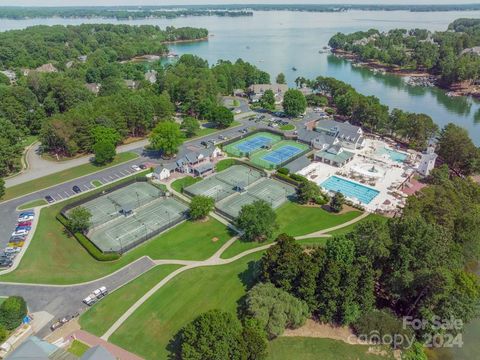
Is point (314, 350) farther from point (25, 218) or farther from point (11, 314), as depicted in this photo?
point (25, 218)

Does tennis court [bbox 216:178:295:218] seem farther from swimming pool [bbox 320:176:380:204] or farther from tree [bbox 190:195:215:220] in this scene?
swimming pool [bbox 320:176:380:204]

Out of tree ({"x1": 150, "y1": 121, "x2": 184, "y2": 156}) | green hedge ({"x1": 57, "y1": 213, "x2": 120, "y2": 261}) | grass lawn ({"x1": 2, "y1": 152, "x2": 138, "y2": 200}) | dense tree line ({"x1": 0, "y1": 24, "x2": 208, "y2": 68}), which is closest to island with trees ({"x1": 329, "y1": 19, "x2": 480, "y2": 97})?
tree ({"x1": 150, "y1": 121, "x2": 184, "y2": 156})

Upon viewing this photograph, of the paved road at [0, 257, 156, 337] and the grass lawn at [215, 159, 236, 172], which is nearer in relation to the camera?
the paved road at [0, 257, 156, 337]

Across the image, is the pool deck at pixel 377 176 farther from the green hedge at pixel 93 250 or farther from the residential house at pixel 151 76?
the residential house at pixel 151 76

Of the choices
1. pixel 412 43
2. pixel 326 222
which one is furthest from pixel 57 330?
pixel 412 43

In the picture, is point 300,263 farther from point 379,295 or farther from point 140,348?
point 140,348

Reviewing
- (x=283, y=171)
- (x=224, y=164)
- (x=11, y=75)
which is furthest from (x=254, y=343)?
(x=11, y=75)
